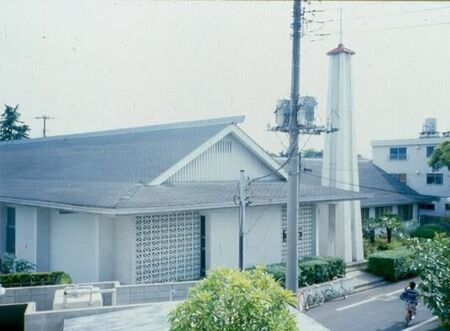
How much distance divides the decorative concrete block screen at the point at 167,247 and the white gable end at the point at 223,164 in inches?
78.7

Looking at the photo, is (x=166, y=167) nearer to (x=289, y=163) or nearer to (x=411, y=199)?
(x=289, y=163)

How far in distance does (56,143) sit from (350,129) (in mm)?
18784

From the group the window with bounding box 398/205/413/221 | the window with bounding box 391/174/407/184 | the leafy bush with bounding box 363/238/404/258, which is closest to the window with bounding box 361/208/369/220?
the leafy bush with bounding box 363/238/404/258

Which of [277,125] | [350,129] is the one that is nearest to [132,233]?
[277,125]

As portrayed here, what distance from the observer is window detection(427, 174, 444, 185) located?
114 ft

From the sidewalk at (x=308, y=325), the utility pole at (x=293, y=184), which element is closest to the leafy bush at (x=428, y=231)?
the utility pole at (x=293, y=184)

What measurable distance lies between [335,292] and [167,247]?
6260 mm

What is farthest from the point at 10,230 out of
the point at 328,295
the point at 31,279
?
the point at 328,295

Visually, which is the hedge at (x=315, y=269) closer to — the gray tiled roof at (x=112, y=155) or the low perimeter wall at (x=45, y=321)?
the gray tiled roof at (x=112, y=155)

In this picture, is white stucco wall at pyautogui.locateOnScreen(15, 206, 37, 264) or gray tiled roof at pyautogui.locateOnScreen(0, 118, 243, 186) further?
gray tiled roof at pyautogui.locateOnScreen(0, 118, 243, 186)

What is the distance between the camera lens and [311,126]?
1291 centimetres

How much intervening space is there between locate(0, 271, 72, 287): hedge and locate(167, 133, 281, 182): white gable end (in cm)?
527

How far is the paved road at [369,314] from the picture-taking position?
14242 millimetres

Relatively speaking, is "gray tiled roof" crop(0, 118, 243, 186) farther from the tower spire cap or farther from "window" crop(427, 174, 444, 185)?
"window" crop(427, 174, 444, 185)
